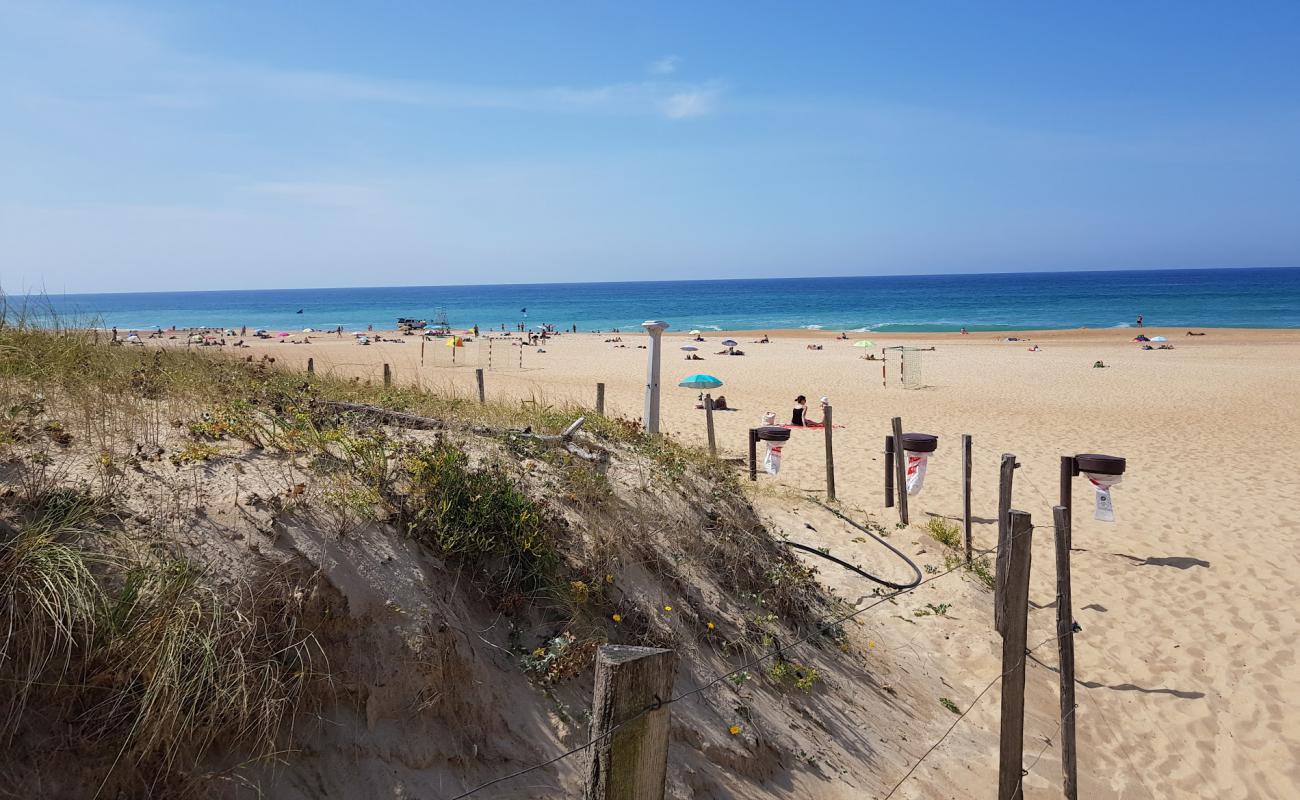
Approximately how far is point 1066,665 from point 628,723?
4426mm

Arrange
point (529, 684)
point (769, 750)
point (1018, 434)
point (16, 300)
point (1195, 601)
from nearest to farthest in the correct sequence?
1. point (529, 684)
2. point (769, 750)
3. point (16, 300)
4. point (1195, 601)
5. point (1018, 434)

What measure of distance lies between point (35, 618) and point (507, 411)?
564 centimetres

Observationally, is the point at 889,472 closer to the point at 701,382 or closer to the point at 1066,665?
the point at 1066,665

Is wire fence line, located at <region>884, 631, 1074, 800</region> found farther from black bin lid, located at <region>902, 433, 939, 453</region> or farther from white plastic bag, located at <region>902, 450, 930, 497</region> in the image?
black bin lid, located at <region>902, 433, 939, 453</region>

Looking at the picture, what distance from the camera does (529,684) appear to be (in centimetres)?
449

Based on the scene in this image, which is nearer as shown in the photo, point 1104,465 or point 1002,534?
point 1002,534

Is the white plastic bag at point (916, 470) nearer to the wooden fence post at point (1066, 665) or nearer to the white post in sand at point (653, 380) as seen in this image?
the white post in sand at point (653, 380)

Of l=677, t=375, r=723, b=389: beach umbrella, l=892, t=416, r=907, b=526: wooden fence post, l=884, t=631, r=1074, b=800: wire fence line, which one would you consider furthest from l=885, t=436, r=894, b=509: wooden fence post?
l=677, t=375, r=723, b=389: beach umbrella

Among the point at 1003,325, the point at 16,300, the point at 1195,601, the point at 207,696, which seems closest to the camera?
the point at 207,696

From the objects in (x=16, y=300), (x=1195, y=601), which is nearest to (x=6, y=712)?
(x=16, y=300)

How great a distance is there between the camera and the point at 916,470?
10.8 meters

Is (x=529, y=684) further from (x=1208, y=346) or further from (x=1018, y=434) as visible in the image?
(x=1208, y=346)

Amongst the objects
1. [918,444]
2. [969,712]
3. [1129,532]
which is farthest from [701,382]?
[969,712]

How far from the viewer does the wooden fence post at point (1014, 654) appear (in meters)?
4.66
